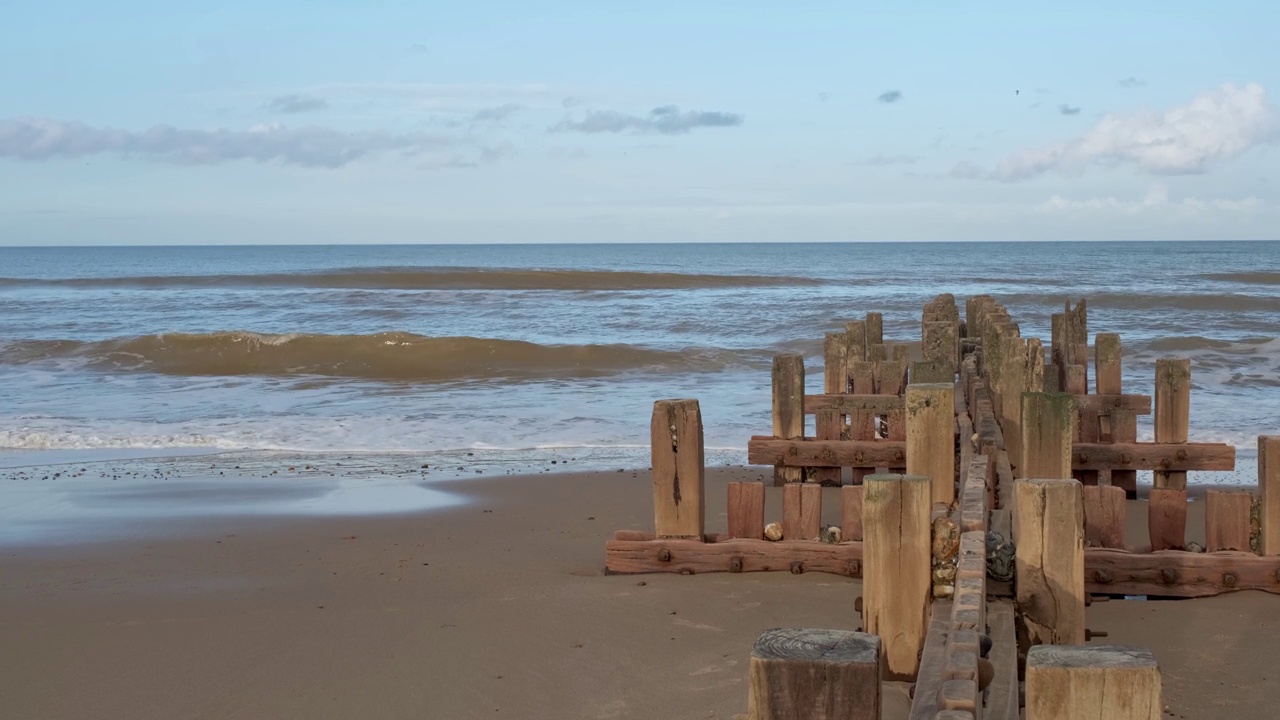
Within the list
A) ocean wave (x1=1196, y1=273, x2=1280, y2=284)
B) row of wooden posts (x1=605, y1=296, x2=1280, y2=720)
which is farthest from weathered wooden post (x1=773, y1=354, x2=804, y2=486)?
ocean wave (x1=1196, y1=273, x2=1280, y2=284)

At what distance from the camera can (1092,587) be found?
5.04m

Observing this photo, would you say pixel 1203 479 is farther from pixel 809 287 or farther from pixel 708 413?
pixel 809 287

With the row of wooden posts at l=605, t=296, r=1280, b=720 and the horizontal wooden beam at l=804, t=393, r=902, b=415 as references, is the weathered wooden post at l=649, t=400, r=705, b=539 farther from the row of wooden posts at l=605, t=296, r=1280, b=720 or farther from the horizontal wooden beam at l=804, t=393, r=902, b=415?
the horizontal wooden beam at l=804, t=393, r=902, b=415

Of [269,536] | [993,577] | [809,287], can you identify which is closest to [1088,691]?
[993,577]

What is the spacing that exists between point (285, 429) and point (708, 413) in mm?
4544

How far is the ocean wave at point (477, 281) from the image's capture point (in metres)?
45.6

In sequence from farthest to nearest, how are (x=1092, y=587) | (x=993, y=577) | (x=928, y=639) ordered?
(x=1092, y=587)
(x=993, y=577)
(x=928, y=639)

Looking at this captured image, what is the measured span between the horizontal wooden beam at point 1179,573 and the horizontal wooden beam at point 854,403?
138 inches

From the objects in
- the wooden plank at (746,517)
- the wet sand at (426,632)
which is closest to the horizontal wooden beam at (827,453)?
the wet sand at (426,632)

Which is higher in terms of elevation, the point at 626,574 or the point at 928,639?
the point at 928,639

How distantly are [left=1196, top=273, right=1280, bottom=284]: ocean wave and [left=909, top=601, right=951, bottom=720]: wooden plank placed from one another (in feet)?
151

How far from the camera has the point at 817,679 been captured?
199cm

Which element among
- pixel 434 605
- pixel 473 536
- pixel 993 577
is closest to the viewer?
pixel 993 577

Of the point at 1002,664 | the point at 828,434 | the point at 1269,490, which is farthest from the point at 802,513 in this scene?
the point at 828,434
